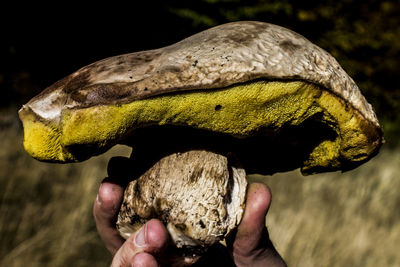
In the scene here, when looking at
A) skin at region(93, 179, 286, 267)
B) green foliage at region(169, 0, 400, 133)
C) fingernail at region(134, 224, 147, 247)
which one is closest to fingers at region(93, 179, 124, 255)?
skin at region(93, 179, 286, 267)

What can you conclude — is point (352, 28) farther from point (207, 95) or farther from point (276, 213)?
point (207, 95)

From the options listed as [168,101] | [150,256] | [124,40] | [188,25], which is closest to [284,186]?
[188,25]

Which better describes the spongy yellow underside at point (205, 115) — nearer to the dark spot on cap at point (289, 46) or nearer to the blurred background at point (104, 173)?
the dark spot on cap at point (289, 46)

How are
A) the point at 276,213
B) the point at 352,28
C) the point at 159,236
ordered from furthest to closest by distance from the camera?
the point at 352,28 → the point at 276,213 → the point at 159,236

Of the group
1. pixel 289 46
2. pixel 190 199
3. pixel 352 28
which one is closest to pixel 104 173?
pixel 190 199

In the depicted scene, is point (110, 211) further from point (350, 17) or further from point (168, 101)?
point (350, 17)

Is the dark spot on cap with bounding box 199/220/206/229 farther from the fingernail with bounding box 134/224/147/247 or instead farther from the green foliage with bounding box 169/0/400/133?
the green foliage with bounding box 169/0/400/133
